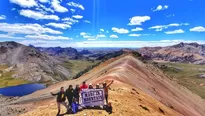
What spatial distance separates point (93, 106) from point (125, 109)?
485 cm

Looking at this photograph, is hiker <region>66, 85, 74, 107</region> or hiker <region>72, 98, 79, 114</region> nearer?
hiker <region>72, 98, 79, 114</region>

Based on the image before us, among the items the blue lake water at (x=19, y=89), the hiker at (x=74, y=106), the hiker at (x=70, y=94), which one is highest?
the hiker at (x=70, y=94)

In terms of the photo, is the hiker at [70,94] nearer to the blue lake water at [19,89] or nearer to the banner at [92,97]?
the banner at [92,97]

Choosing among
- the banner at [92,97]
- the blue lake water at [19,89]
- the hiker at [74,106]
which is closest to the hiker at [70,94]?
the hiker at [74,106]

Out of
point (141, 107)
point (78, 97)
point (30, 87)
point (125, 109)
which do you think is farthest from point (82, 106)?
point (30, 87)

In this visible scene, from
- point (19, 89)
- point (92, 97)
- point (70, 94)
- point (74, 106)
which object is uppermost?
point (70, 94)

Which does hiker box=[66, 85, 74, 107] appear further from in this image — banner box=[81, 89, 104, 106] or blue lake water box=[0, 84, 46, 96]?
blue lake water box=[0, 84, 46, 96]

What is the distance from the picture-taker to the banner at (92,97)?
86.2ft

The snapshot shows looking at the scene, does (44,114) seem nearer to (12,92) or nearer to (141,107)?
(141,107)

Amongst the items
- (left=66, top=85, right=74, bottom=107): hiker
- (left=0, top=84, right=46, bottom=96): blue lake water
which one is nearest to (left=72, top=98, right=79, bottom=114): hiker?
(left=66, top=85, right=74, bottom=107): hiker

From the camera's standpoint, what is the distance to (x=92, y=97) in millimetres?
26641

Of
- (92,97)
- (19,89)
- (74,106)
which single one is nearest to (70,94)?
(74,106)

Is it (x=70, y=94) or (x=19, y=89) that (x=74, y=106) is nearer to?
(x=70, y=94)

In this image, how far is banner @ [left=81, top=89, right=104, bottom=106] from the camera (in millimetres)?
26281
